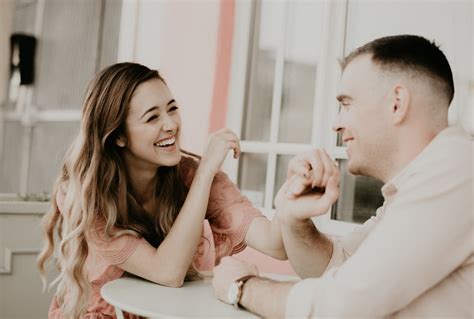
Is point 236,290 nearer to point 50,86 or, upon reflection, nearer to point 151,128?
point 151,128

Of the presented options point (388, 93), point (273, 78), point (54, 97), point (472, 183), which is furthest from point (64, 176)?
point (54, 97)

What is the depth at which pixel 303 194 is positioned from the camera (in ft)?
5.09

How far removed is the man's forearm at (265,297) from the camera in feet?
4.39

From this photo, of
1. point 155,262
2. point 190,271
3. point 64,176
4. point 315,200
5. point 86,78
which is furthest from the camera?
point 86,78

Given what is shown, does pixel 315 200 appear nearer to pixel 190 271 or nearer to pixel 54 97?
pixel 190 271

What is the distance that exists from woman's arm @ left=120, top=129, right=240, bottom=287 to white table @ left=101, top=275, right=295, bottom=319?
0.14ft

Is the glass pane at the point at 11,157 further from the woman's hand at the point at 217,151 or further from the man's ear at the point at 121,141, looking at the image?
the woman's hand at the point at 217,151

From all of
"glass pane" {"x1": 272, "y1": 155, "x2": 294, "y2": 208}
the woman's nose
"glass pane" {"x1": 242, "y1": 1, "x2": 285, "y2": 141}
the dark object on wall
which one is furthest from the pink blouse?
the dark object on wall

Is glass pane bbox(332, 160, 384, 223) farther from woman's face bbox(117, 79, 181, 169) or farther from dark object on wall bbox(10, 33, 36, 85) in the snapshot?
dark object on wall bbox(10, 33, 36, 85)

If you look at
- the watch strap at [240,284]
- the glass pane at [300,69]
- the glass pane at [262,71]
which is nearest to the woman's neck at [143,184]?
the watch strap at [240,284]

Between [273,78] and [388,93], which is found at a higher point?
[273,78]

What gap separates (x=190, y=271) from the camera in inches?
76.7

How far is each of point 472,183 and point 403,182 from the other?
5.9 inches

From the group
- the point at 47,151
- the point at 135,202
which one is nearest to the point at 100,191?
the point at 135,202
